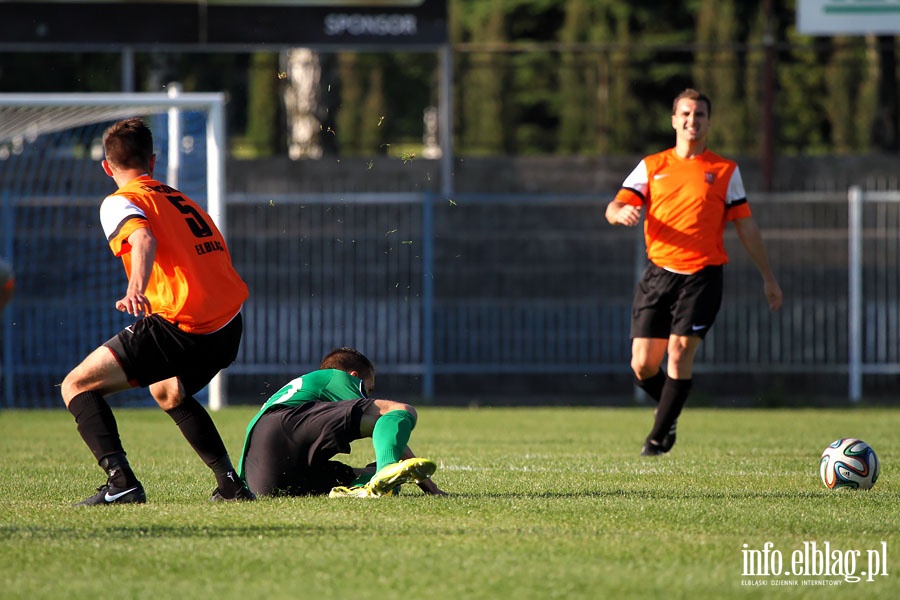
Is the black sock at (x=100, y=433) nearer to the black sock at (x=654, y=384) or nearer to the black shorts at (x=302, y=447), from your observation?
the black shorts at (x=302, y=447)

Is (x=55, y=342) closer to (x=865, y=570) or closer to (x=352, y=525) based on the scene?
(x=352, y=525)

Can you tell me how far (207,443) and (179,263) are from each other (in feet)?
2.82

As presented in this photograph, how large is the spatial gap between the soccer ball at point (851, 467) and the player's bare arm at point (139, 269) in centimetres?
359

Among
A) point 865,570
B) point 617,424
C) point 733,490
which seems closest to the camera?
point 865,570

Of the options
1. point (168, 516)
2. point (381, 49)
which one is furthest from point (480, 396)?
point (168, 516)

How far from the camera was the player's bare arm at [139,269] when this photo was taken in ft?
18.6

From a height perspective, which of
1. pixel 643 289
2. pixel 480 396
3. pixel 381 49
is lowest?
pixel 480 396

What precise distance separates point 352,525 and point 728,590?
173 cm

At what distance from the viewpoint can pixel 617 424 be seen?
13023 millimetres

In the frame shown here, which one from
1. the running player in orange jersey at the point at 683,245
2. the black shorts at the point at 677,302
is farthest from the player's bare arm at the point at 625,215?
the black shorts at the point at 677,302

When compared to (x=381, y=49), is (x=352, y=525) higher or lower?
lower

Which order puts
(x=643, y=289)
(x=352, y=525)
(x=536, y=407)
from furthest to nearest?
(x=536, y=407) → (x=643, y=289) → (x=352, y=525)

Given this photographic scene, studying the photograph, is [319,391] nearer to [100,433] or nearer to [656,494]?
[100,433]

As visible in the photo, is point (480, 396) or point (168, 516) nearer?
point (168, 516)
